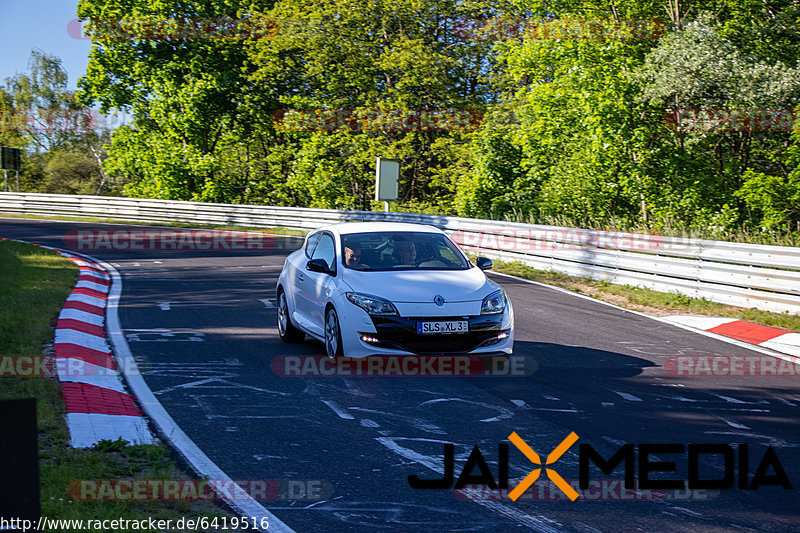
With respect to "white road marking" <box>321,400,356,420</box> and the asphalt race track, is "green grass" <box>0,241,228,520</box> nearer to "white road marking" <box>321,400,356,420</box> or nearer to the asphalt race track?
the asphalt race track

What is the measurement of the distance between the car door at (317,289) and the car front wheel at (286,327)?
0.35 meters

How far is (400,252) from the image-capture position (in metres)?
9.59

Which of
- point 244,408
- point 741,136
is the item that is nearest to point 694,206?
point 741,136

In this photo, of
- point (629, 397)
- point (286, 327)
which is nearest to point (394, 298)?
point (286, 327)

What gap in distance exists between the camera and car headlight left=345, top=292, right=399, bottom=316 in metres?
8.30

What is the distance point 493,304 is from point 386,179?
2133 centimetres

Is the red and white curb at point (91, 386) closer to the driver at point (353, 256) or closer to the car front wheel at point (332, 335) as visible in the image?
the car front wheel at point (332, 335)

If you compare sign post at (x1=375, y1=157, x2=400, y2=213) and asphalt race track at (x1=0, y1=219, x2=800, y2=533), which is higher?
sign post at (x1=375, y1=157, x2=400, y2=213)

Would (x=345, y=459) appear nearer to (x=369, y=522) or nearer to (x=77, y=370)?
(x=369, y=522)

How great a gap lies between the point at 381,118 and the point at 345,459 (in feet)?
115

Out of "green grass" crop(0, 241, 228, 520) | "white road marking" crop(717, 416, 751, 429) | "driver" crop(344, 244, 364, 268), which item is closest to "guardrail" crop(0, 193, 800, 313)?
"white road marking" crop(717, 416, 751, 429)

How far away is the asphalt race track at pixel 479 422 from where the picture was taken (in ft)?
15.5

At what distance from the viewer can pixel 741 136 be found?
99.7ft

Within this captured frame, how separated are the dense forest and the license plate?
14377 millimetres
